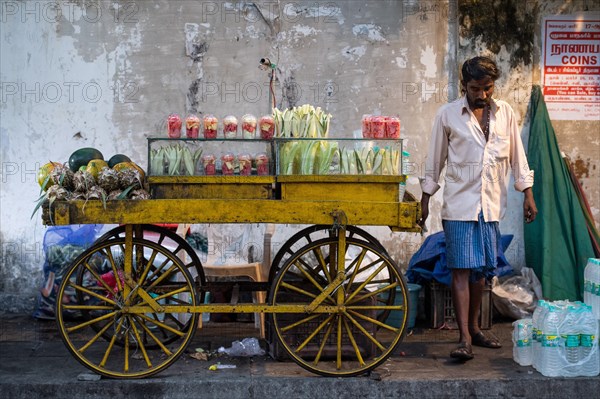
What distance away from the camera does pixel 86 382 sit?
5008mm

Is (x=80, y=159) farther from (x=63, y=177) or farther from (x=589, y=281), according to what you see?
(x=589, y=281)

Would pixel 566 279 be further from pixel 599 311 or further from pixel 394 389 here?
pixel 394 389

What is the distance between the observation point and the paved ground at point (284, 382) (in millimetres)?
5000

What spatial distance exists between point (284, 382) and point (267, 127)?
153cm

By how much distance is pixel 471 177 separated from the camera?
5461mm

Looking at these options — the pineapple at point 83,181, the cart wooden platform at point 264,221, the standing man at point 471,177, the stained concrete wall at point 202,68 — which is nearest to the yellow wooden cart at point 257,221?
the cart wooden platform at point 264,221

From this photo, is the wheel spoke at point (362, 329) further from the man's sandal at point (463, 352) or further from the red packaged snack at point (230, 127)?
the red packaged snack at point (230, 127)

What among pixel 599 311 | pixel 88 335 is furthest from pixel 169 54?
pixel 599 311

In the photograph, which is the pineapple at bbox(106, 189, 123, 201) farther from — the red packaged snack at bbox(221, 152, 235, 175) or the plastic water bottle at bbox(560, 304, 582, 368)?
the plastic water bottle at bbox(560, 304, 582, 368)

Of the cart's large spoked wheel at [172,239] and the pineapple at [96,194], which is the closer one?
the pineapple at [96,194]

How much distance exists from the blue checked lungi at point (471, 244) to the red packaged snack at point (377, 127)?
0.89 metres

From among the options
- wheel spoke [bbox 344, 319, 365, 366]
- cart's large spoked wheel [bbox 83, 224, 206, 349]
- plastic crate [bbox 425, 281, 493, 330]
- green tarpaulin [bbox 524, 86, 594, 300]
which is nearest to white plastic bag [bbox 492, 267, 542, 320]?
green tarpaulin [bbox 524, 86, 594, 300]

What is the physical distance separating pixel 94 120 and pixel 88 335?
5.92 feet

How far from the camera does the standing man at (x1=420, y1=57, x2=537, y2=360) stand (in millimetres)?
5457
